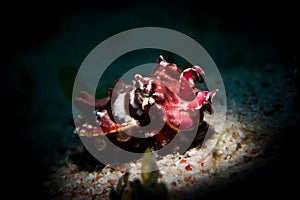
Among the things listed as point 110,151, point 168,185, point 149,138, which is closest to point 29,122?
point 110,151

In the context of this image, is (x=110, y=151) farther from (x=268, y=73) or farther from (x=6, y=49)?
(x=6, y=49)

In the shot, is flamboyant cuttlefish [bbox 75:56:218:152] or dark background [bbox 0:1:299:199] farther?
flamboyant cuttlefish [bbox 75:56:218:152]

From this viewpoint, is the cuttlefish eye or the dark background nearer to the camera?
the dark background

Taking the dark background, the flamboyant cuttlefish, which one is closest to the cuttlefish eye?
the flamboyant cuttlefish

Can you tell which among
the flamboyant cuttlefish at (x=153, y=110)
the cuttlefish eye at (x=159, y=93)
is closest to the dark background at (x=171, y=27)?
the flamboyant cuttlefish at (x=153, y=110)

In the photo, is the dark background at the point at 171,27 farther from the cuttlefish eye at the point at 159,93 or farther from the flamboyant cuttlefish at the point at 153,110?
the cuttlefish eye at the point at 159,93

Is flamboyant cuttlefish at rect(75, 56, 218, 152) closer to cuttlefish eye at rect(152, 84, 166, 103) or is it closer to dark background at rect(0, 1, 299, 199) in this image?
cuttlefish eye at rect(152, 84, 166, 103)
